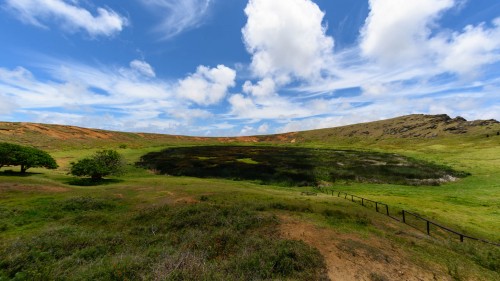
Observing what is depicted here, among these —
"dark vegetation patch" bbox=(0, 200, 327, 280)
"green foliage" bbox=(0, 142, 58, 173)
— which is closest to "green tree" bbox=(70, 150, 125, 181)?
"green foliage" bbox=(0, 142, 58, 173)

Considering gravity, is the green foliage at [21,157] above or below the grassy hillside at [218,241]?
above

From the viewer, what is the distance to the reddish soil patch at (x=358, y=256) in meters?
14.3

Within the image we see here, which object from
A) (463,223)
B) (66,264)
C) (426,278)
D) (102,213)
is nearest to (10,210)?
(102,213)

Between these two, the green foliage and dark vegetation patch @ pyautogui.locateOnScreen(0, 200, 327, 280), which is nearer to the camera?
dark vegetation patch @ pyautogui.locateOnScreen(0, 200, 327, 280)

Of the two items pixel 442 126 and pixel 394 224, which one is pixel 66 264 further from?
pixel 442 126

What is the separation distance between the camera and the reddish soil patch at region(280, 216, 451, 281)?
563 inches

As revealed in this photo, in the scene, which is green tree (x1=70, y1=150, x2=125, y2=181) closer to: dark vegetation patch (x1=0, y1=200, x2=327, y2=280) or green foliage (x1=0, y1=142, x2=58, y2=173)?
green foliage (x1=0, y1=142, x2=58, y2=173)

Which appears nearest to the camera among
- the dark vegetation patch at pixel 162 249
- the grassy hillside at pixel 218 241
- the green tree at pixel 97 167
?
the dark vegetation patch at pixel 162 249

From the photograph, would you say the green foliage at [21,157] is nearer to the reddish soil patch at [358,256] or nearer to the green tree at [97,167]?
the green tree at [97,167]

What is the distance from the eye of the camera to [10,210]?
21.3 metres

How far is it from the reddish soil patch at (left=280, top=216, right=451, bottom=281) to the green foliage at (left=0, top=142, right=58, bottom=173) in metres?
44.8

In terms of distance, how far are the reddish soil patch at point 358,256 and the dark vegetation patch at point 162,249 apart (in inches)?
44.8

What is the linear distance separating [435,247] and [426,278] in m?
5.42

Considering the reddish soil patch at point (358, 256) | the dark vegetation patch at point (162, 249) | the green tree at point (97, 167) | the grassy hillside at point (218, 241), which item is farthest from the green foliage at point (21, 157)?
the reddish soil patch at point (358, 256)
